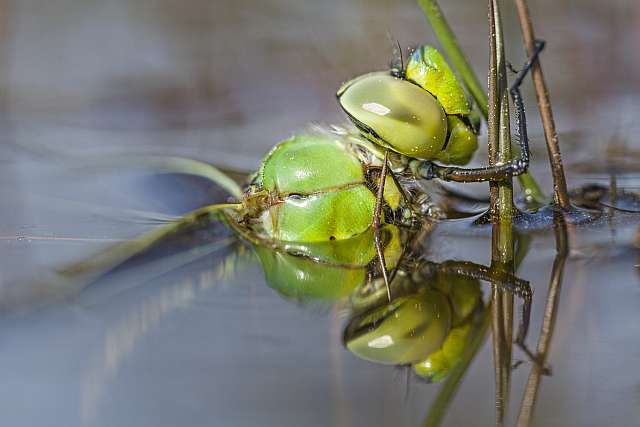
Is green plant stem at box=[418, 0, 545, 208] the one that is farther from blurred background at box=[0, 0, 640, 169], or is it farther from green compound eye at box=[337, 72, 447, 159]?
blurred background at box=[0, 0, 640, 169]

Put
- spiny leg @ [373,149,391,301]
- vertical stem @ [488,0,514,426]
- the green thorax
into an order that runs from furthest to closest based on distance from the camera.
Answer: the green thorax, spiny leg @ [373,149,391,301], vertical stem @ [488,0,514,426]

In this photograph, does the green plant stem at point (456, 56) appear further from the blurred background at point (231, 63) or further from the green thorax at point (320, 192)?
the blurred background at point (231, 63)

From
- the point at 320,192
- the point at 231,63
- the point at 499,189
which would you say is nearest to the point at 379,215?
the point at 320,192

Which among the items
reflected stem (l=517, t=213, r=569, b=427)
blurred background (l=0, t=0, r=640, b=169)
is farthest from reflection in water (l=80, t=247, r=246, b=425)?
blurred background (l=0, t=0, r=640, b=169)

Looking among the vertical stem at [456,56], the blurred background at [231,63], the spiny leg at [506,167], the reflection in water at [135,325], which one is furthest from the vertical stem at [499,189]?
the blurred background at [231,63]

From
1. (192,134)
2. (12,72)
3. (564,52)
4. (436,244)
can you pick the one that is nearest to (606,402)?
(436,244)

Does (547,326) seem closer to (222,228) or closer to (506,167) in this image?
(506,167)
